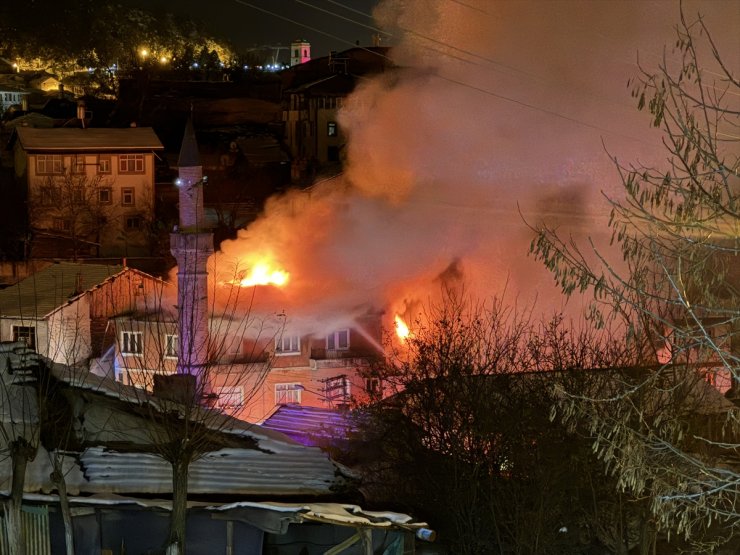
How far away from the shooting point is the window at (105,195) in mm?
50406

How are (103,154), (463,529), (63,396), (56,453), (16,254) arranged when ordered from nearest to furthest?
(56,453)
(63,396)
(463,529)
(16,254)
(103,154)

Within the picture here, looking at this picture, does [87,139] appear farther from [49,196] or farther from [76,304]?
[76,304]

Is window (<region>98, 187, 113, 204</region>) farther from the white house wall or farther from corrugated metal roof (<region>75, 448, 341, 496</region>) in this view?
corrugated metal roof (<region>75, 448, 341, 496</region>)

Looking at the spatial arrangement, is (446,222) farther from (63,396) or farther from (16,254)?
(63,396)

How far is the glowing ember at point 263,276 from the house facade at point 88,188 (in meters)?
14.3

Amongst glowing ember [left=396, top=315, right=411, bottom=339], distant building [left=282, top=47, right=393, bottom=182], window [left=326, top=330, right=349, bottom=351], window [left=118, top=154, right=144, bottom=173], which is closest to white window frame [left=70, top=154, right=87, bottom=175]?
window [left=118, top=154, right=144, bottom=173]

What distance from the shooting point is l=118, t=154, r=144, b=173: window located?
51.4 meters

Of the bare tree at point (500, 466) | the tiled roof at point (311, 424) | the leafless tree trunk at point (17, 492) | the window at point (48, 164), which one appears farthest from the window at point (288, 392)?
the leafless tree trunk at point (17, 492)

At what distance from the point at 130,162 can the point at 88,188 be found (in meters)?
2.39

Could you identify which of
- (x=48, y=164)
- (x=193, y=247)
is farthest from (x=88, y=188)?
(x=193, y=247)

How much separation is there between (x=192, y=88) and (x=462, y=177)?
134 ft

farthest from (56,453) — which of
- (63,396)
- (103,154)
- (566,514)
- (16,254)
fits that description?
(103,154)

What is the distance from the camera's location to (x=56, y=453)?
1289cm

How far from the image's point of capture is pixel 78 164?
167 ft
